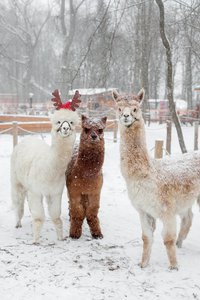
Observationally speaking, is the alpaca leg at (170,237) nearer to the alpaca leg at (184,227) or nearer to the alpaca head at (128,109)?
the alpaca leg at (184,227)

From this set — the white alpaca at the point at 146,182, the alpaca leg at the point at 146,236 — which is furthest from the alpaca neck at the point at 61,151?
the alpaca leg at the point at 146,236

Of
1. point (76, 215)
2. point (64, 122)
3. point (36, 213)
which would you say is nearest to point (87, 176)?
point (76, 215)

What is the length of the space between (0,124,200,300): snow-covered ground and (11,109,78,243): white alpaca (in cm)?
39

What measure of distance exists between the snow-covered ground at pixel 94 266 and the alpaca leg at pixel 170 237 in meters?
0.10

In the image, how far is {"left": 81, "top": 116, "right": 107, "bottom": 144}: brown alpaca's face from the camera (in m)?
4.37

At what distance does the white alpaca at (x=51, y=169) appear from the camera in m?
4.52

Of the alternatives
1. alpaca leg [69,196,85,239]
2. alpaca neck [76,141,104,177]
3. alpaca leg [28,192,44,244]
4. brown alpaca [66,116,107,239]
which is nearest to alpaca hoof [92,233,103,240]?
brown alpaca [66,116,107,239]

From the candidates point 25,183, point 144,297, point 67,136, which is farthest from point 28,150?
point 144,297

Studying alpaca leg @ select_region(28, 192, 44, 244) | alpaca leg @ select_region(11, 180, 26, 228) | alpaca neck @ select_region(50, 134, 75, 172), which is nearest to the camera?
alpaca neck @ select_region(50, 134, 75, 172)

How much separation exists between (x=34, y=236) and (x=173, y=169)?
191 cm

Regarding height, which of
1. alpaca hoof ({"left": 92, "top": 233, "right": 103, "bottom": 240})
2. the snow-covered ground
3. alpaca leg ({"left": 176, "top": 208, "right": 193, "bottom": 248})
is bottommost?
the snow-covered ground

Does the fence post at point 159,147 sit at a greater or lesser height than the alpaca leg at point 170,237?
greater

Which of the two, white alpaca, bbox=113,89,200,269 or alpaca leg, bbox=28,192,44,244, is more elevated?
white alpaca, bbox=113,89,200,269

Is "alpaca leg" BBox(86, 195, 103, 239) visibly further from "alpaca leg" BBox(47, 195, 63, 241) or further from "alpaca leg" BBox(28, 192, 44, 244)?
"alpaca leg" BBox(28, 192, 44, 244)
